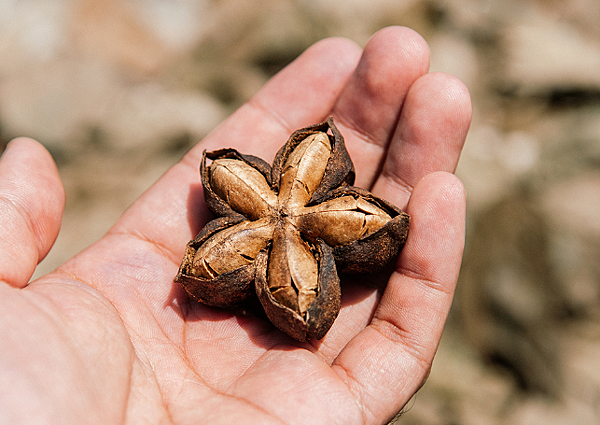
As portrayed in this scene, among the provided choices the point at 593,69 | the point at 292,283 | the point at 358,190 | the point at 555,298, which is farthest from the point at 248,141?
the point at 593,69

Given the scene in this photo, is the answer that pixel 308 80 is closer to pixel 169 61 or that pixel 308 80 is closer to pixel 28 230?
pixel 28 230

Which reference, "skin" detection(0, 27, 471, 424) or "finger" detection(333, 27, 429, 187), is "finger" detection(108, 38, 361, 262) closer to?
"skin" detection(0, 27, 471, 424)

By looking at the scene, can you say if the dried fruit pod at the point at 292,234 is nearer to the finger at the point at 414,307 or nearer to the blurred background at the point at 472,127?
the finger at the point at 414,307

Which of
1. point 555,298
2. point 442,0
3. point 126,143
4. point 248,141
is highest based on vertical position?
point 442,0

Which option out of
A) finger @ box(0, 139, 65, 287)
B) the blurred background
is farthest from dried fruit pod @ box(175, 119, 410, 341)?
the blurred background

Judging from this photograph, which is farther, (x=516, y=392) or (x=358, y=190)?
(x=516, y=392)

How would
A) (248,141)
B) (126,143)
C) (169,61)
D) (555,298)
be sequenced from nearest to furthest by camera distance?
(248,141), (555,298), (126,143), (169,61)
